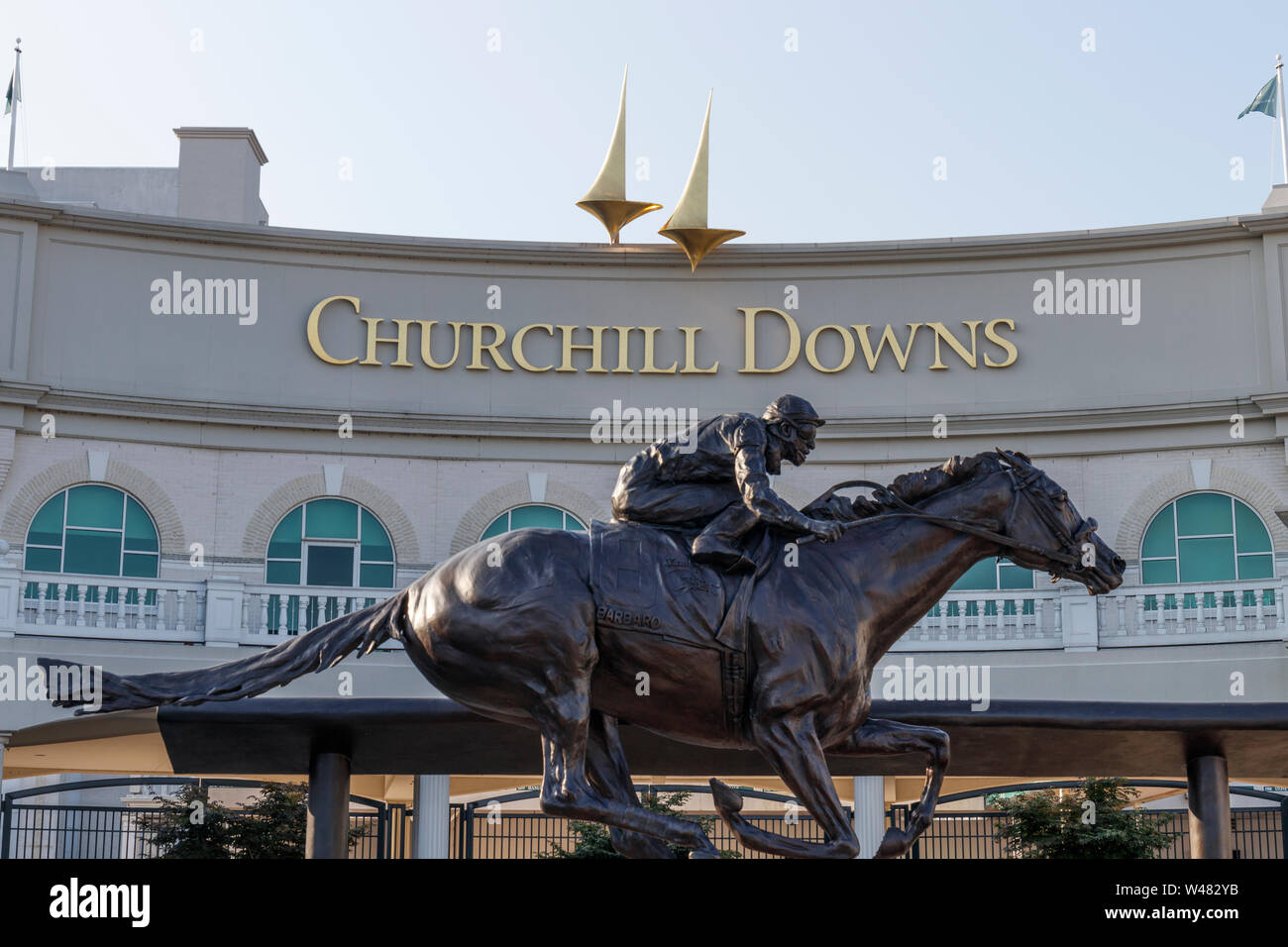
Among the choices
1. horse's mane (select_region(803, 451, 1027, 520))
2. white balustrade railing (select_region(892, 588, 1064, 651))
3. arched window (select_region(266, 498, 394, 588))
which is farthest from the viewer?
arched window (select_region(266, 498, 394, 588))

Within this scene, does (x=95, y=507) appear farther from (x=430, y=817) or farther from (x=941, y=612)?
(x=941, y=612)

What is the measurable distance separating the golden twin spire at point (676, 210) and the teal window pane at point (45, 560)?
1018cm

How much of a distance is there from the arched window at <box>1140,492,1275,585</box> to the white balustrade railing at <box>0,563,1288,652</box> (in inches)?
22.6

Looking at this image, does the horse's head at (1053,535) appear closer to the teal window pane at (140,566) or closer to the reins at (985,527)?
the reins at (985,527)

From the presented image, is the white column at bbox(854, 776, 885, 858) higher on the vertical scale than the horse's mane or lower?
lower

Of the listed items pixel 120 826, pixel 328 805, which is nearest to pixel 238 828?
pixel 120 826

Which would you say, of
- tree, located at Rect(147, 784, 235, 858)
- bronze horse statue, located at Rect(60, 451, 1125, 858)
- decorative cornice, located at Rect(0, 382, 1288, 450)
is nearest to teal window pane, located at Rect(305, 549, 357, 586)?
decorative cornice, located at Rect(0, 382, 1288, 450)

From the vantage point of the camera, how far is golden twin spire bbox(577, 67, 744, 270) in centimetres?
2839

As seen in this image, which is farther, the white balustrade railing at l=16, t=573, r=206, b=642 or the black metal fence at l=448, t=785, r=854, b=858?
the white balustrade railing at l=16, t=573, r=206, b=642

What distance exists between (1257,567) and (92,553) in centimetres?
1797

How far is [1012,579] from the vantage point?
27312 millimetres

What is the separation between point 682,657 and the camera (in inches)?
298

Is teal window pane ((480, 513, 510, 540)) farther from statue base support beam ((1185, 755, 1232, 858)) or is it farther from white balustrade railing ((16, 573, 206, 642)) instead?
statue base support beam ((1185, 755, 1232, 858))
